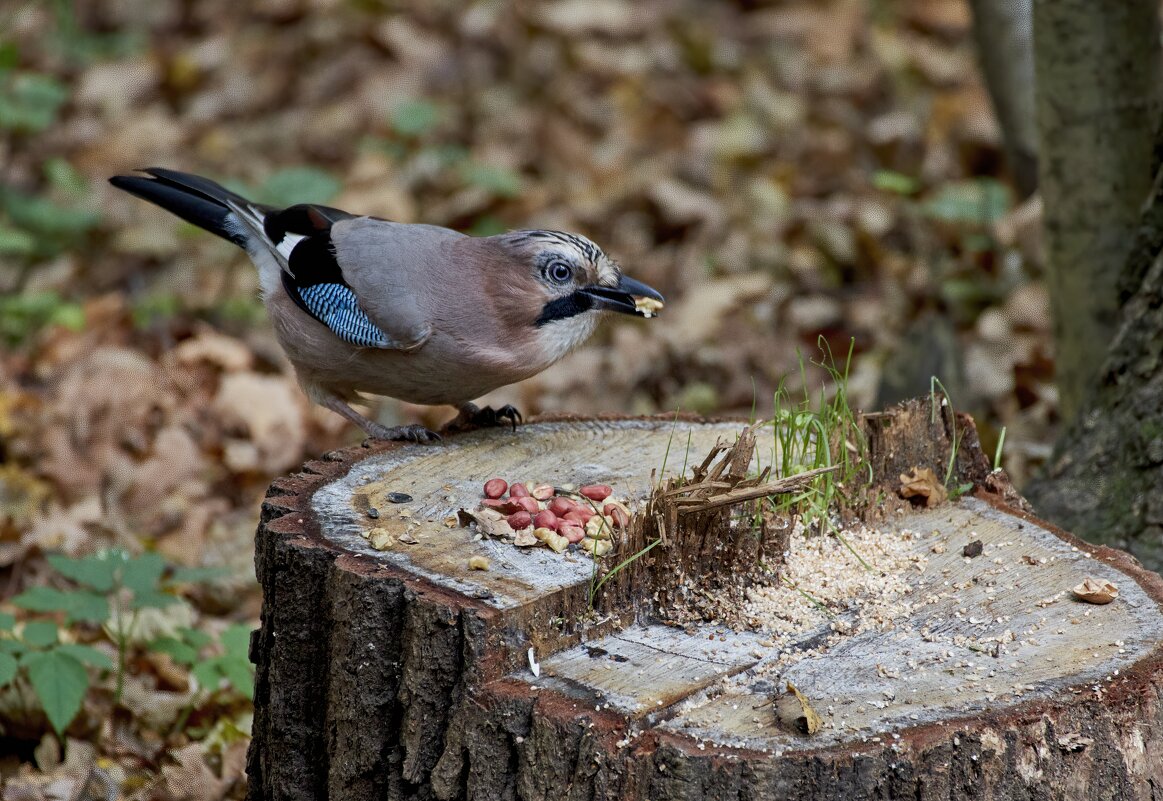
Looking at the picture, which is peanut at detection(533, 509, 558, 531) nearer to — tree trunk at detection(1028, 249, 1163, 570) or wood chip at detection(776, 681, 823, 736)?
wood chip at detection(776, 681, 823, 736)

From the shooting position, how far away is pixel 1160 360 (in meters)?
3.61

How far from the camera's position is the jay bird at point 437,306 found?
3.60 m

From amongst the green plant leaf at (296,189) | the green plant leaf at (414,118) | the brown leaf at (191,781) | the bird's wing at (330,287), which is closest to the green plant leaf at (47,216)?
the green plant leaf at (296,189)

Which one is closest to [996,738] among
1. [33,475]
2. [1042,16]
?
[1042,16]

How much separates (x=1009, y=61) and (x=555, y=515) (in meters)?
4.45

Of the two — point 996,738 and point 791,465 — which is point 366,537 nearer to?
point 791,465

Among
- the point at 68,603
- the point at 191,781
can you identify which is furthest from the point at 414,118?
the point at 191,781

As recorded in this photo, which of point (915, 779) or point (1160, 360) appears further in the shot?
point (1160, 360)

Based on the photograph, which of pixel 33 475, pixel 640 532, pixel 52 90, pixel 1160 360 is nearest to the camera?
pixel 640 532

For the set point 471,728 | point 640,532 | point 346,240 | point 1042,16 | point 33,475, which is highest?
point 1042,16

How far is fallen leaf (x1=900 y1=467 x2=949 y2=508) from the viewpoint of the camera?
320 cm

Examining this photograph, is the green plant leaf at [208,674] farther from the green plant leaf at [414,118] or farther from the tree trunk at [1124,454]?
the green plant leaf at [414,118]

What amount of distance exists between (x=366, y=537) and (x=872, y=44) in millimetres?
7818

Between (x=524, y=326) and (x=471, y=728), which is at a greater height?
(x=524, y=326)
